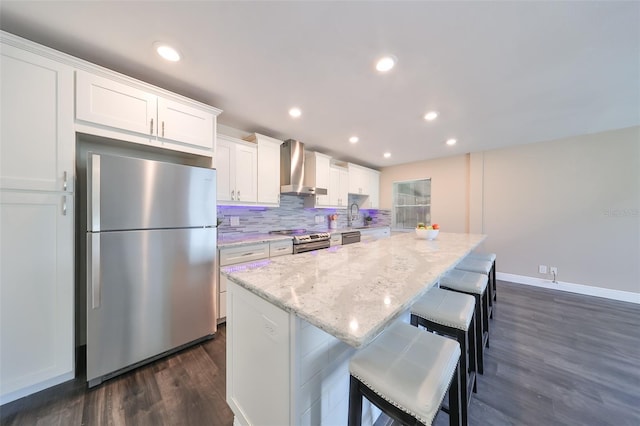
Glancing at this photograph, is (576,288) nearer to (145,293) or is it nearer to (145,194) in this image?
(145,293)

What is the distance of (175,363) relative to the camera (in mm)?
1708

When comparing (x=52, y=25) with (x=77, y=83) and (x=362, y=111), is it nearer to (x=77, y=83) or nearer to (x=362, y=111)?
(x=77, y=83)

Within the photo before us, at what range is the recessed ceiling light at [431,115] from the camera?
7.89 feet

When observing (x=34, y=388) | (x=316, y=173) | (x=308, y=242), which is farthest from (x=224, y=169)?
(x=34, y=388)

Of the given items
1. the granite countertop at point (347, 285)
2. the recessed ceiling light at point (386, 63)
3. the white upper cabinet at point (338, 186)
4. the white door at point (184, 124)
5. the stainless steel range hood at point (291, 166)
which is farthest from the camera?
the white upper cabinet at point (338, 186)

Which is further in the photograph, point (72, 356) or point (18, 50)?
point (72, 356)

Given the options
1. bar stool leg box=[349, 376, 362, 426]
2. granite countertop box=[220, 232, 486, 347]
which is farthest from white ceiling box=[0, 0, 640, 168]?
bar stool leg box=[349, 376, 362, 426]

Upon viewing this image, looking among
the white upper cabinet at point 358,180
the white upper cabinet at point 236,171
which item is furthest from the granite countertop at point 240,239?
the white upper cabinet at point 358,180

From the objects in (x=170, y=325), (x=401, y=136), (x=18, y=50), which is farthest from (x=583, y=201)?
(x=18, y=50)

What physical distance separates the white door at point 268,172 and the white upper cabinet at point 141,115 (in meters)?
0.82

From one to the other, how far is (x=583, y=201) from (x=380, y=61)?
3.84m

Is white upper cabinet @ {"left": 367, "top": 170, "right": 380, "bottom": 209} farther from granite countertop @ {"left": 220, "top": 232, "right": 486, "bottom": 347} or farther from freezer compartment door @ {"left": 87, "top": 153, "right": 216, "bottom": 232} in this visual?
freezer compartment door @ {"left": 87, "top": 153, "right": 216, "bottom": 232}

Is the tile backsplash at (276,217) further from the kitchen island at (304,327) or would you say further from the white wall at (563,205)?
the white wall at (563,205)

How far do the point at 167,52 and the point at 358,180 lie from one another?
365cm
